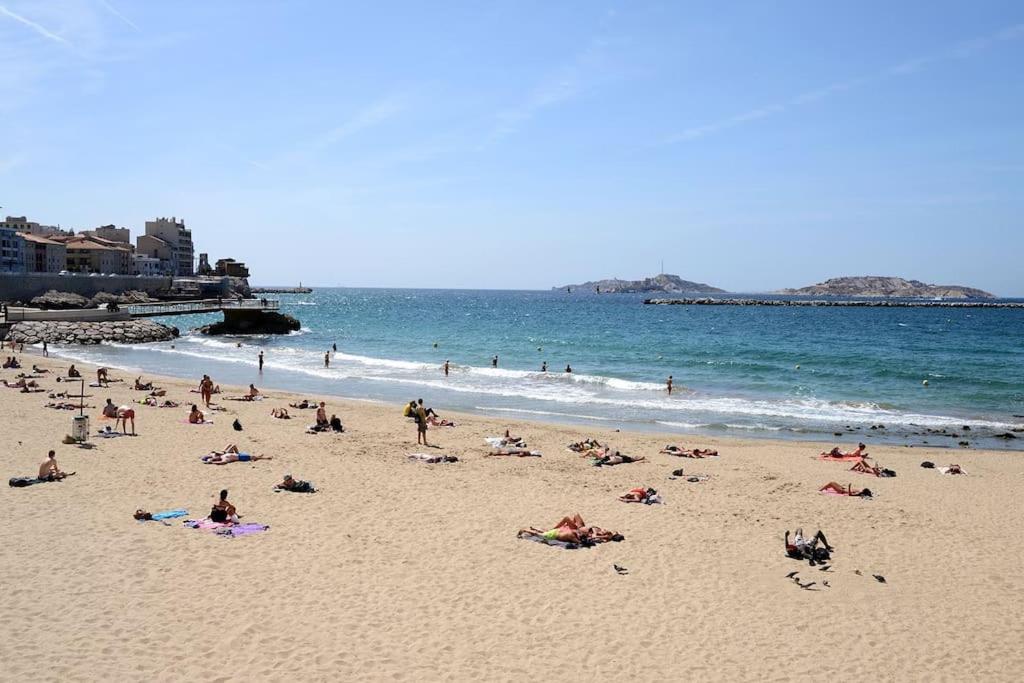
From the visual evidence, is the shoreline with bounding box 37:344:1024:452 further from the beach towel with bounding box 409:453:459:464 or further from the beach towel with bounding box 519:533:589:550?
the beach towel with bounding box 519:533:589:550

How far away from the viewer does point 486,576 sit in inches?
404

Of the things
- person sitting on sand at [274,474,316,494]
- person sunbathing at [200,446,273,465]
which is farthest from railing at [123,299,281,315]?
person sitting on sand at [274,474,316,494]

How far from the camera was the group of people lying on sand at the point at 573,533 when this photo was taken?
11656mm

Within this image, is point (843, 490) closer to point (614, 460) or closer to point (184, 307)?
point (614, 460)

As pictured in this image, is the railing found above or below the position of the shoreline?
above

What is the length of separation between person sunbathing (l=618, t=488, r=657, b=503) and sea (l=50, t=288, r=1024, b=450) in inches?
387

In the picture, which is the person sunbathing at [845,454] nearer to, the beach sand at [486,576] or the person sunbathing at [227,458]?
the beach sand at [486,576]

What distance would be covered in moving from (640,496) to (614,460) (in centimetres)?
372

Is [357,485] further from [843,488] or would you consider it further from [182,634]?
[843,488]

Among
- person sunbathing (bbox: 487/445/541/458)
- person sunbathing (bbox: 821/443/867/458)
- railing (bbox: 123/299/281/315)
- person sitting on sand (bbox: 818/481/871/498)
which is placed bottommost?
person sunbathing (bbox: 487/445/541/458)

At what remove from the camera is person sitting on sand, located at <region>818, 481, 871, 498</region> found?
50.5ft

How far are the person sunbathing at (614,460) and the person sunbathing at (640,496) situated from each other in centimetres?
325

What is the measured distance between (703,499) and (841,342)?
2034 inches

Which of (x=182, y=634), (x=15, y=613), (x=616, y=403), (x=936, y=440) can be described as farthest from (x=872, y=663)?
(x=616, y=403)
